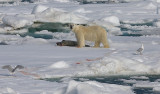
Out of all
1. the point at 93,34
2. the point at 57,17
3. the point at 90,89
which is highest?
the point at 90,89

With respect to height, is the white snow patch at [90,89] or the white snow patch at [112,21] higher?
the white snow patch at [90,89]

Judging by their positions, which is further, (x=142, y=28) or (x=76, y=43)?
(x=142, y=28)

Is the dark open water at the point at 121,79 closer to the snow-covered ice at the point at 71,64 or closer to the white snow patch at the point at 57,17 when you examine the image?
the snow-covered ice at the point at 71,64

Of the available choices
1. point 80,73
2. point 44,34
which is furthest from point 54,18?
point 80,73

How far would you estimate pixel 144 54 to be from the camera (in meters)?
9.97

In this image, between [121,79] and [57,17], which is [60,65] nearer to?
[121,79]

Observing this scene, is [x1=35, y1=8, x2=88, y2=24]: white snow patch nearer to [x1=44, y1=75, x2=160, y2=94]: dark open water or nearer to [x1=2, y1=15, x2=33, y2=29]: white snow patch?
[x1=2, y1=15, x2=33, y2=29]: white snow patch

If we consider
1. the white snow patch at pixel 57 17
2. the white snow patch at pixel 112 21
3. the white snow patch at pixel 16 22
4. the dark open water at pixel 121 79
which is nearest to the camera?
the dark open water at pixel 121 79

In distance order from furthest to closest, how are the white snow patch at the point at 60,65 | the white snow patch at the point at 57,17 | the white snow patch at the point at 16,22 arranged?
the white snow patch at the point at 57,17, the white snow patch at the point at 16,22, the white snow patch at the point at 60,65

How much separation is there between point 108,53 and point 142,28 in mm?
7669

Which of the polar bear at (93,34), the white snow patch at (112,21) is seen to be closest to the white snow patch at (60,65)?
the polar bear at (93,34)

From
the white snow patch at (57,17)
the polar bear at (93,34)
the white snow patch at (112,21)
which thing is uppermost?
the polar bear at (93,34)

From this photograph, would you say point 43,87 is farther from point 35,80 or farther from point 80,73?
point 80,73

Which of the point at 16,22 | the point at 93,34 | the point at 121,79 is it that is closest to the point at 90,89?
the point at 121,79
